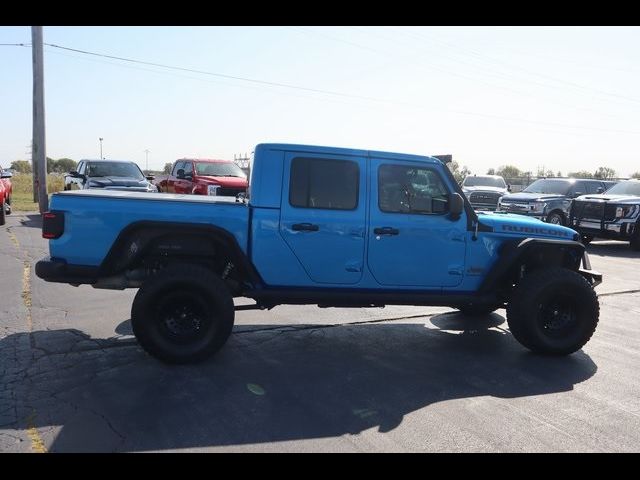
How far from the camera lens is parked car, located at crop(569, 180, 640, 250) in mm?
14023

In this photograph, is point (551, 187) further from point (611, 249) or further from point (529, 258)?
point (529, 258)

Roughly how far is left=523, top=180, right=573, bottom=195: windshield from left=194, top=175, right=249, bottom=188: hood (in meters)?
9.34

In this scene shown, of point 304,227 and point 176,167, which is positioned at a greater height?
point 176,167

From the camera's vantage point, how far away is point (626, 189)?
15.5 meters

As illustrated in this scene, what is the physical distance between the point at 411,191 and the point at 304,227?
116 cm

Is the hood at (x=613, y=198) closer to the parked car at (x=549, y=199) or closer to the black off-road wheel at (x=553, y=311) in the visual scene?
the parked car at (x=549, y=199)

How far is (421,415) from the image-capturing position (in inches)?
153

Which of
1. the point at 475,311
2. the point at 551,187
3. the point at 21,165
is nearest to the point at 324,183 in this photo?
the point at 475,311

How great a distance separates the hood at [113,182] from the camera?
47.0 ft

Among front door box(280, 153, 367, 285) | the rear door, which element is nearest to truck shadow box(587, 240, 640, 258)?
front door box(280, 153, 367, 285)

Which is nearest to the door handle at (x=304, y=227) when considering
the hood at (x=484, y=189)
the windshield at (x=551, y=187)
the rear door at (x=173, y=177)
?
the rear door at (x=173, y=177)

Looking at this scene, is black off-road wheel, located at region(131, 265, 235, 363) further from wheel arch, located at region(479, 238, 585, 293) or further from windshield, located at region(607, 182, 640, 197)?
windshield, located at region(607, 182, 640, 197)

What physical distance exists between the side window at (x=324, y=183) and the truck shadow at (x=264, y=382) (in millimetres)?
1492
